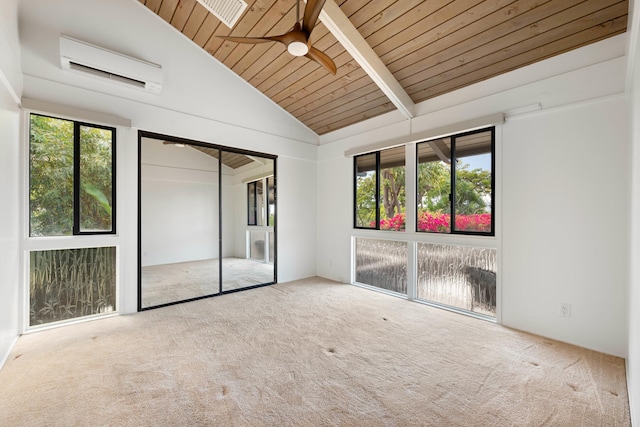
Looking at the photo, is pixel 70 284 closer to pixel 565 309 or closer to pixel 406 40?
pixel 406 40

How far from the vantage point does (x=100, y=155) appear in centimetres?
328

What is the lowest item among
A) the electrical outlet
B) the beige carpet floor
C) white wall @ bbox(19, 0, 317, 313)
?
the beige carpet floor

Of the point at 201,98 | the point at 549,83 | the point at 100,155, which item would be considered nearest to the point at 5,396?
the point at 100,155

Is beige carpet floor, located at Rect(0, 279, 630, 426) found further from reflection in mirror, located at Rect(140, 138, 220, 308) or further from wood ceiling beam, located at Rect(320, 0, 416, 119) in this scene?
wood ceiling beam, located at Rect(320, 0, 416, 119)

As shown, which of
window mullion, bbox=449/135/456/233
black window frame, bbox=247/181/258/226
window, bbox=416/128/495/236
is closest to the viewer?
window, bbox=416/128/495/236

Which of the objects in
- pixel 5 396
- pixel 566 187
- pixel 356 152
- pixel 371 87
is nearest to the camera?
pixel 5 396

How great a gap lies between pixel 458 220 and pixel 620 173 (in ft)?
4.80

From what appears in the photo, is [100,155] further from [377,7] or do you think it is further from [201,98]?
[377,7]

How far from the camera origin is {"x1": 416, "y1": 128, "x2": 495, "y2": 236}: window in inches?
130

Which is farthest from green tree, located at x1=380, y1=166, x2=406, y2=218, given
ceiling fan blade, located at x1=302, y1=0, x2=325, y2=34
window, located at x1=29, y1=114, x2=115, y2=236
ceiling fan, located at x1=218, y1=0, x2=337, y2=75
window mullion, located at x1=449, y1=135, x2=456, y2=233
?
window, located at x1=29, y1=114, x2=115, y2=236

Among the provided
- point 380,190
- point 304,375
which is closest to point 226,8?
point 380,190

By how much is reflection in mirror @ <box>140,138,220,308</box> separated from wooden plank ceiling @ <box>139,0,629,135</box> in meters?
1.55

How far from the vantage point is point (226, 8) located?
3.05m

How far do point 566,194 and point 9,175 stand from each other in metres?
5.13
